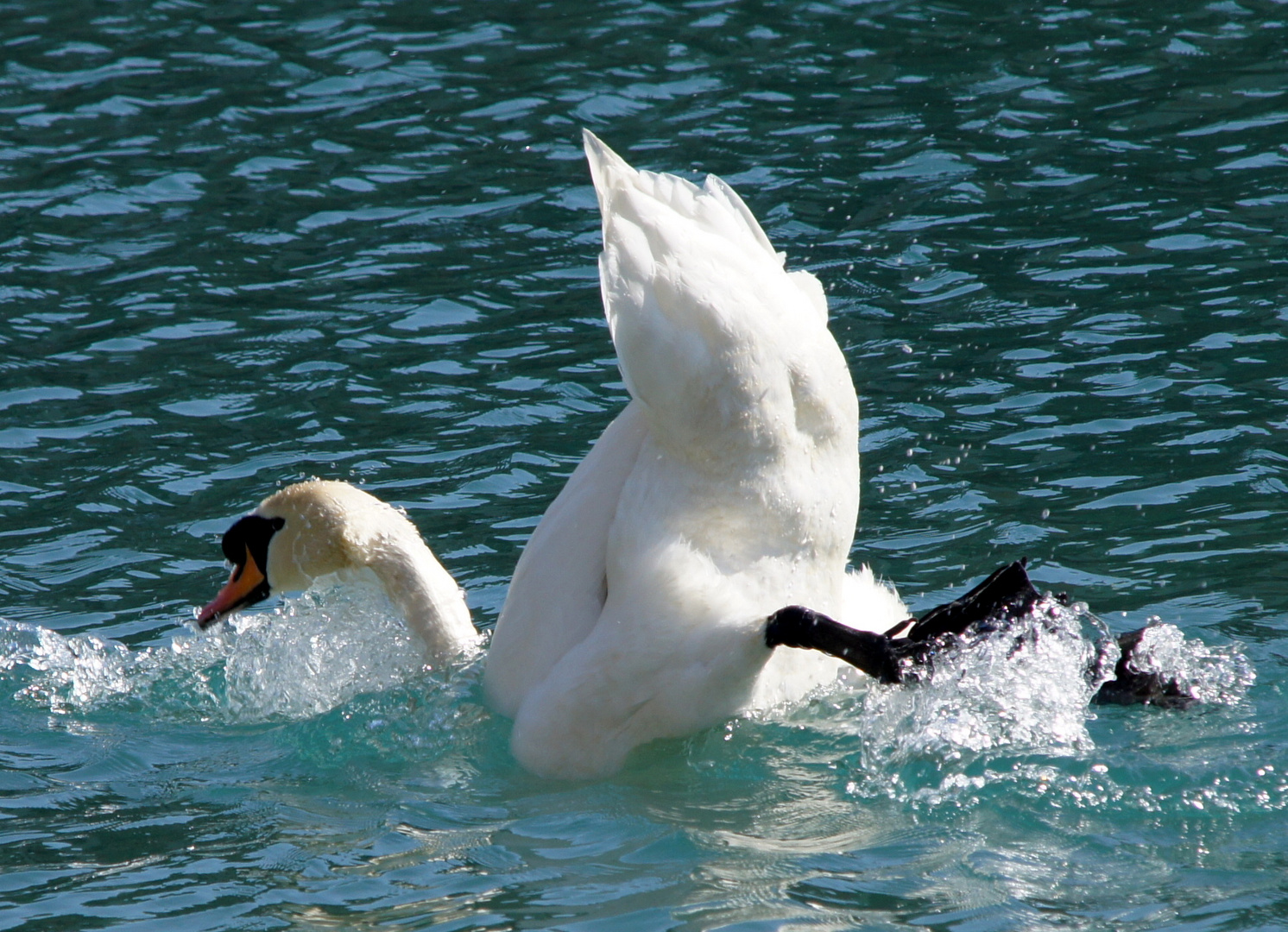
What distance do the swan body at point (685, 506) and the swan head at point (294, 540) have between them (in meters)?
1.26

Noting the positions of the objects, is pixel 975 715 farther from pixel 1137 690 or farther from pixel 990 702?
pixel 1137 690

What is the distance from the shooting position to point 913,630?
5.11 meters

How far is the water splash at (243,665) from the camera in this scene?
247 inches

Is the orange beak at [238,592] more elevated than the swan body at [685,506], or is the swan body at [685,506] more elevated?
the swan body at [685,506]

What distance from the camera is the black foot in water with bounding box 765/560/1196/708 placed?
4906 mm

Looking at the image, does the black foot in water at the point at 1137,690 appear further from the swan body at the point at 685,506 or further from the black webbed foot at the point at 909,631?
the swan body at the point at 685,506

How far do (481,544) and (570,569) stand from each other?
2379 mm

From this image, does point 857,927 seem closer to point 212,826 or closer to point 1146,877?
point 1146,877

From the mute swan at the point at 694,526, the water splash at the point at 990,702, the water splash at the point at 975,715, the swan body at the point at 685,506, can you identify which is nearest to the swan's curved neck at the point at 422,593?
the mute swan at the point at 694,526

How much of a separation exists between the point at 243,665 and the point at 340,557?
21.2 inches

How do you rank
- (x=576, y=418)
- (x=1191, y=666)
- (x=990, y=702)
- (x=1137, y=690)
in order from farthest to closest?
(x=576, y=418) < (x=1191, y=666) < (x=1137, y=690) < (x=990, y=702)

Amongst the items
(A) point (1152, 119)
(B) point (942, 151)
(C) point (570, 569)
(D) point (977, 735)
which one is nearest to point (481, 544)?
(C) point (570, 569)

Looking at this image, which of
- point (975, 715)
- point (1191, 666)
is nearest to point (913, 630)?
point (975, 715)

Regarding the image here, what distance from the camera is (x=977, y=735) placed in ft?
16.8
